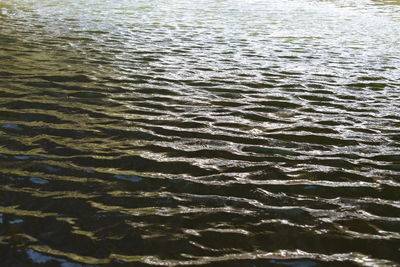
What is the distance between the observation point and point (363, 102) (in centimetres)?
1150

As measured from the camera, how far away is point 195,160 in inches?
278

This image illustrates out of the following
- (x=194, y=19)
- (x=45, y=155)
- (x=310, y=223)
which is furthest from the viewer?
(x=194, y=19)

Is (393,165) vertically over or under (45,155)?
under

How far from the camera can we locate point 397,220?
548 cm

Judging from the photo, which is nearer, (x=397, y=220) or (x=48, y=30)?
(x=397, y=220)

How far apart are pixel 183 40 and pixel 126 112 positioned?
1260cm

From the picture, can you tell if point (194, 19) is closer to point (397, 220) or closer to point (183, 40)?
point (183, 40)

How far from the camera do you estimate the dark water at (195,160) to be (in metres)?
4.73

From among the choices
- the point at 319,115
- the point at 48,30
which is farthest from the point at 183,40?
the point at 319,115

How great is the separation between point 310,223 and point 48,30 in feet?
65.7

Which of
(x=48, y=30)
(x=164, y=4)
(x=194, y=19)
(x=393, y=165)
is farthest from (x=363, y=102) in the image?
(x=164, y=4)

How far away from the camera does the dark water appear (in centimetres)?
473

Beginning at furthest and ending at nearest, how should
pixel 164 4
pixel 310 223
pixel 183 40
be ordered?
pixel 164 4
pixel 183 40
pixel 310 223

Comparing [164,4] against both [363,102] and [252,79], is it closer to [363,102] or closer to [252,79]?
[252,79]
